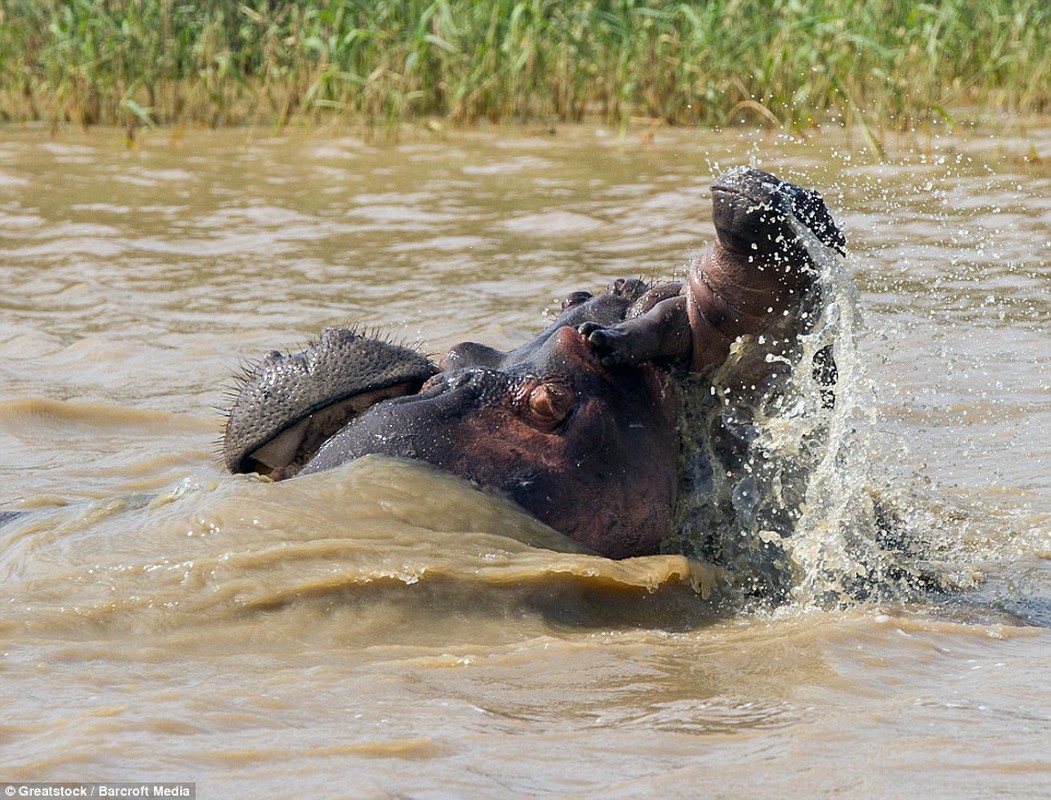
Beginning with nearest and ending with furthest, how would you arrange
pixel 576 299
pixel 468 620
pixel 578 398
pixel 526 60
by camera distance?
1. pixel 468 620
2. pixel 578 398
3. pixel 576 299
4. pixel 526 60

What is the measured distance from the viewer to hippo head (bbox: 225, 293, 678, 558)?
3.41m

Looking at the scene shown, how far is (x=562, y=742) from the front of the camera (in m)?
Answer: 2.56

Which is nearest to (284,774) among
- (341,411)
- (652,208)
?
(341,411)

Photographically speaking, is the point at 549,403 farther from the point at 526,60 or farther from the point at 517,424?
the point at 526,60

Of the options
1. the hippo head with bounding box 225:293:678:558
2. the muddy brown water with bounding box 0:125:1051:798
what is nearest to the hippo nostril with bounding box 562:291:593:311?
the hippo head with bounding box 225:293:678:558

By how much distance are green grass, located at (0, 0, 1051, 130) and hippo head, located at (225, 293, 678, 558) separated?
7171mm

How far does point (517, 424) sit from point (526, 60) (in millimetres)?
8606

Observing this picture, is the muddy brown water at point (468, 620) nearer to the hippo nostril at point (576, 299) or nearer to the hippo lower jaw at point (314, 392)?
the hippo lower jaw at point (314, 392)

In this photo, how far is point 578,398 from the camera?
3426mm

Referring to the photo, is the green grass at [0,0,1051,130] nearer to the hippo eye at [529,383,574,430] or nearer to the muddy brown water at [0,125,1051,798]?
the muddy brown water at [0,125,1051,798]

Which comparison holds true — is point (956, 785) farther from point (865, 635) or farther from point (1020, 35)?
point (1020, 35)

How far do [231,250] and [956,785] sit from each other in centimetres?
649

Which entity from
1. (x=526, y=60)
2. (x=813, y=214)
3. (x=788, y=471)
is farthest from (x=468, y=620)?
(x=526, y=60)

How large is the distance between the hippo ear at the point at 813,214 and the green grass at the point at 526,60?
7.11 m
